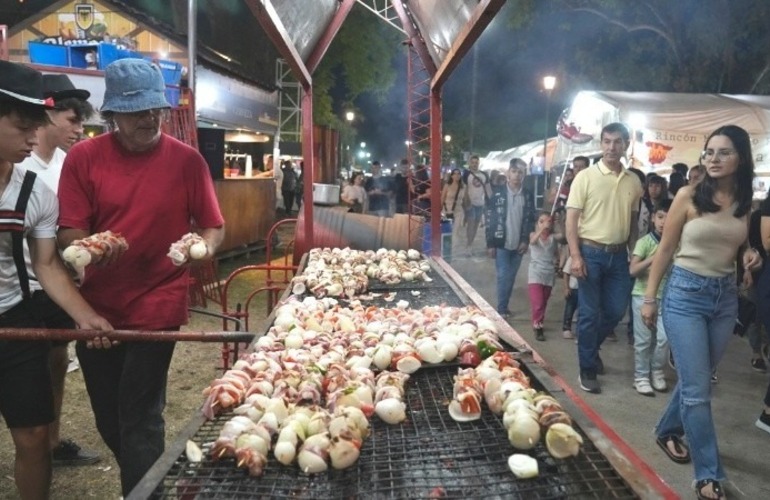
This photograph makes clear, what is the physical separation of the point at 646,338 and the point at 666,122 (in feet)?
23.2

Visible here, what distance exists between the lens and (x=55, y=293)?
10.00 feet

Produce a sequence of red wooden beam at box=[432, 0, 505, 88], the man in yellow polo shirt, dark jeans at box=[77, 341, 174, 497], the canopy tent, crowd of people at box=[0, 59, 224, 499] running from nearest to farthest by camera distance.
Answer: crowd of people at box=[0, 59, 224, 499]
dark jeans at box=[77, 341, 174, 497]
red wooden beam at box=[432, 0, 505, 88]
the man in yellow polo shirt
the canopy tent

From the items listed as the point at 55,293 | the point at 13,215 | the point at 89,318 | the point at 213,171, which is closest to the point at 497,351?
the point at 89,318

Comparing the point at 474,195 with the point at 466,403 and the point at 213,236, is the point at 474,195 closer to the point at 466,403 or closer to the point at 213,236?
the point at 213,236

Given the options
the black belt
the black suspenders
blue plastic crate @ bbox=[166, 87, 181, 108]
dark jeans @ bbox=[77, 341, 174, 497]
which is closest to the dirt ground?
dark jeans @ bbox=[77, 341, 174, 497]

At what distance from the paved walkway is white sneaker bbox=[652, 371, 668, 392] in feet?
0.39

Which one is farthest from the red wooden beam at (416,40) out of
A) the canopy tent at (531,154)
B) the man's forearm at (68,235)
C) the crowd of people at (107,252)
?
the canopy tent at (531,154)

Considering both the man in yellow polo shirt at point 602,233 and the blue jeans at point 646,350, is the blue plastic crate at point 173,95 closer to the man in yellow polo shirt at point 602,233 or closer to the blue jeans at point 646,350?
the man in yellow polo shirt at point 602,233

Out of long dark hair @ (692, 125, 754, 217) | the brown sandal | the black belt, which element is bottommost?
the brown sandal

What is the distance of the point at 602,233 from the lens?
543 cm

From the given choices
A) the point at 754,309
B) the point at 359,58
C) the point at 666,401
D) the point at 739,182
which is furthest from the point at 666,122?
the point at 359,58

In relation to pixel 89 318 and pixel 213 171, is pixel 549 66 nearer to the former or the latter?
pixel 213 171

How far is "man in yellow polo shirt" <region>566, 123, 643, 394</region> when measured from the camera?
17.7 ft

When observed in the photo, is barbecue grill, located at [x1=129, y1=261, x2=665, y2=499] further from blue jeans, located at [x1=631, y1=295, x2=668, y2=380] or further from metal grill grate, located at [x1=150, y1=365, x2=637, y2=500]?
blue jeans, located at [x1=631, y1=295, x2=668, y2=380]
